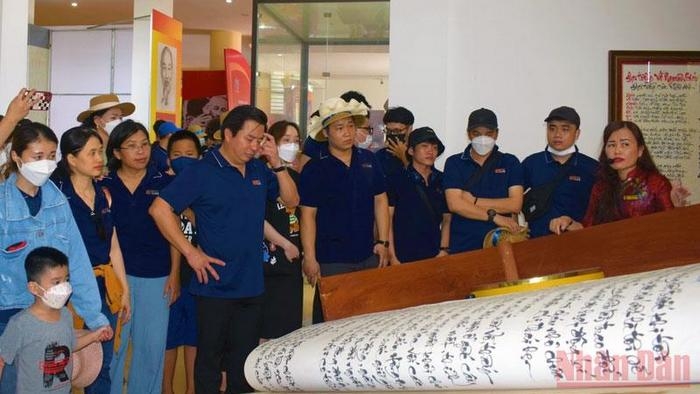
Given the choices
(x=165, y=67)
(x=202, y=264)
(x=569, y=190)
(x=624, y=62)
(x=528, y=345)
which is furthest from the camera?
(x=165, y=67)

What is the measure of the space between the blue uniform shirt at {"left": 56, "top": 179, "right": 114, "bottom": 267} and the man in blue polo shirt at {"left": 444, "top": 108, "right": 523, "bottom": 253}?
172cm

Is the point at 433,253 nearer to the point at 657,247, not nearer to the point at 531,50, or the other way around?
the point at 531,50

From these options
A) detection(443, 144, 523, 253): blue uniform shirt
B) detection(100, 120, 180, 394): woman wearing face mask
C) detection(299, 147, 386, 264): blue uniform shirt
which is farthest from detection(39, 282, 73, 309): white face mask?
detection(443, 144, 523, 253): blue uniform shirt

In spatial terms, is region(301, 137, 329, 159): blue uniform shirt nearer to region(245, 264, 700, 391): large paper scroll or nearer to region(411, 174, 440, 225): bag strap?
region(411, 174, 440, 225): bag strap

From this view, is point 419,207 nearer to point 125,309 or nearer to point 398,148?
point 398,148

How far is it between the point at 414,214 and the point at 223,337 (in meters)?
1.41

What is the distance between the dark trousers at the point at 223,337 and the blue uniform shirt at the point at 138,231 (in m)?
0.43

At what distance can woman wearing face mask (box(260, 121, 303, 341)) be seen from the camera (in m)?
4.43

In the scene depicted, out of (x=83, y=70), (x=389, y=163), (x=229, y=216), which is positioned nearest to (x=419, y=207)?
(x=389, y=163)

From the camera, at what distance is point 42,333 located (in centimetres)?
301

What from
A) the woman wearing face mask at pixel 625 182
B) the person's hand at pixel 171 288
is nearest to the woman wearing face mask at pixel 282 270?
the person's hand at pixel 171 288

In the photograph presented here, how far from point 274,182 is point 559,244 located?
9.01ft

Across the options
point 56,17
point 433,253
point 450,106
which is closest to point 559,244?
point 433,253

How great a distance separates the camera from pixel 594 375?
2.11 ft
